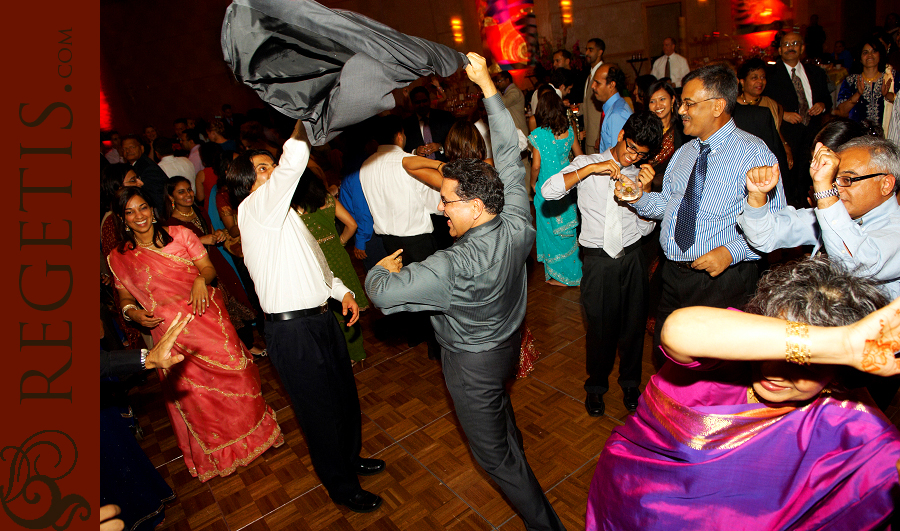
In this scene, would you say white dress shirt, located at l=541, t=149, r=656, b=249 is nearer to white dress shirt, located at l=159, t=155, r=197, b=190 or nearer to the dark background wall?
white dress shirt, located at l=159, t=155, r=197, b=190

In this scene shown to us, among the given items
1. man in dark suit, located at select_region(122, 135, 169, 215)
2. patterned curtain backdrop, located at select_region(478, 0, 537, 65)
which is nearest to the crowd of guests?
man in dark suit, located at select_region(122, 135, 169, 215)

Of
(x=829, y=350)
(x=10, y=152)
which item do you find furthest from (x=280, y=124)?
(x=829, y=350)

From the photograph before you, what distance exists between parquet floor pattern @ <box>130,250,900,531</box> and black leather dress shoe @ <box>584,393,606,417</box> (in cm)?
3

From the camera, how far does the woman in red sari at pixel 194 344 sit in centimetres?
272

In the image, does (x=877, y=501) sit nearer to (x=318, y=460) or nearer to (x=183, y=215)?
(x=318, y=460)

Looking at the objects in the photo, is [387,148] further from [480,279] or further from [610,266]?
[480,279]

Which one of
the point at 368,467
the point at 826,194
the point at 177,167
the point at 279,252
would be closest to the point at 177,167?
the point at 177,167

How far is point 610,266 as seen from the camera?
2.77 m

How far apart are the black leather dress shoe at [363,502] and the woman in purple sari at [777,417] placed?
153 cm

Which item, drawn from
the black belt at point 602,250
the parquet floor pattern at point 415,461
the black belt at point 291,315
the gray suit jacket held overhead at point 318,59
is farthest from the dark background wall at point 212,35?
the gray suit jacket held overhead at point 318,59

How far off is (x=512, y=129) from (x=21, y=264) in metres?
1.63

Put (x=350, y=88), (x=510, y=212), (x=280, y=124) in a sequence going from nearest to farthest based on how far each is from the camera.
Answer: (x=350, y=88) < (x=510, y=212) < (x=280, y=124)

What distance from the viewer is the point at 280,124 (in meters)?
5.91

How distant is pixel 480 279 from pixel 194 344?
5.92 feet
